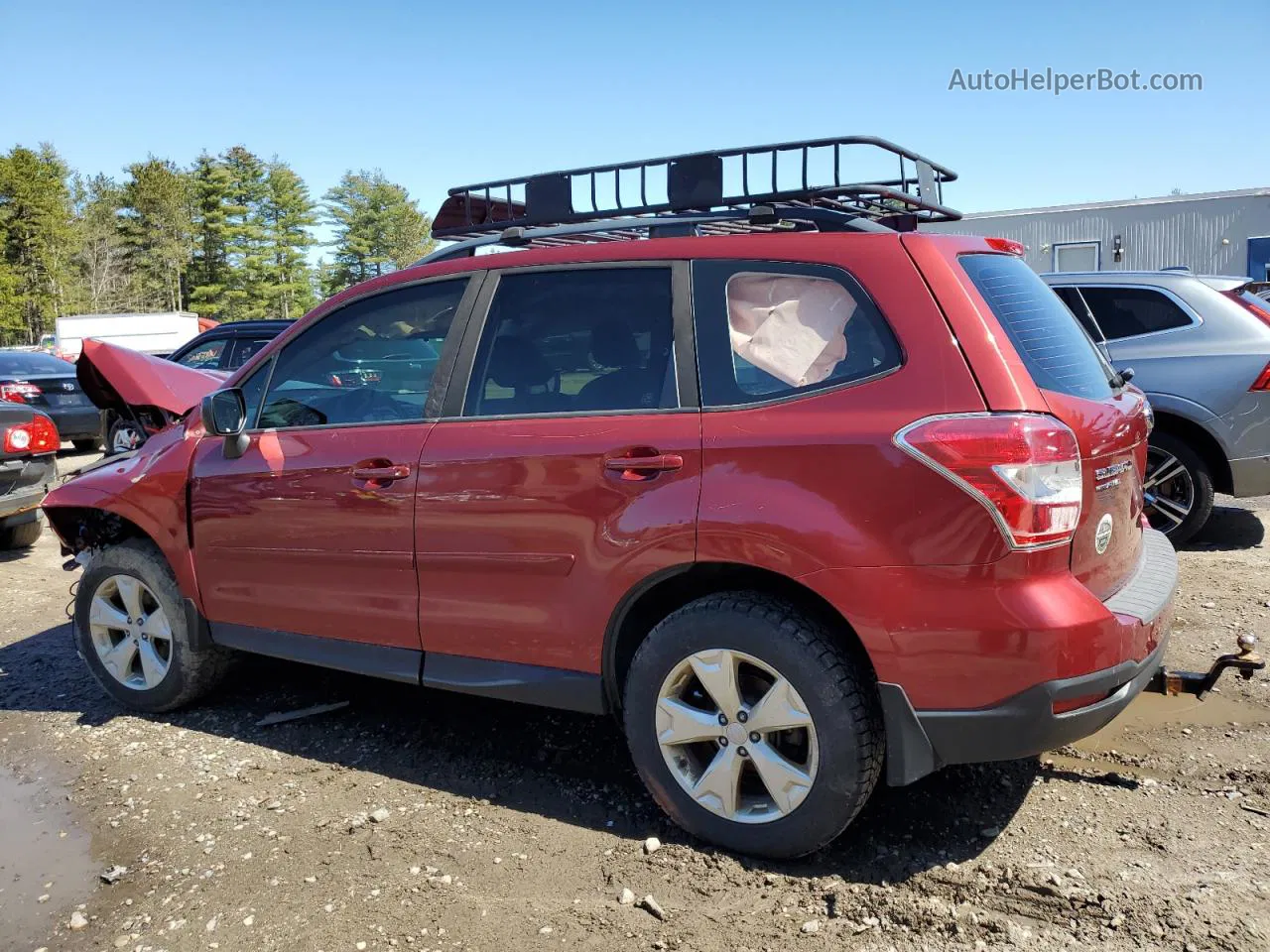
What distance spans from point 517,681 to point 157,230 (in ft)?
269

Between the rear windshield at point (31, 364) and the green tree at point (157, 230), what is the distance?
6627 centimetres

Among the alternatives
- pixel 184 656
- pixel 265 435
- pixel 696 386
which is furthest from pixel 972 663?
pixel 184 656

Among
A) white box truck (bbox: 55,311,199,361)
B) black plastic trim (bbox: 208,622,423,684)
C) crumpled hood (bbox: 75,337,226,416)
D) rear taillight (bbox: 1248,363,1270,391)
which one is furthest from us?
white box truck (bbox: 55,311,199,361)

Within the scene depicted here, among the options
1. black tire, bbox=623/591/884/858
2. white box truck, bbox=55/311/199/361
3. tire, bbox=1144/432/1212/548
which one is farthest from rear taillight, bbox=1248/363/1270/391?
white box truck, bbox=55/311/199/361

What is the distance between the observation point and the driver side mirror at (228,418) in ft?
12.4

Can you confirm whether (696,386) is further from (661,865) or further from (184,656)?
(184,656)

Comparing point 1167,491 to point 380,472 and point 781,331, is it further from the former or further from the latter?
point 380,472

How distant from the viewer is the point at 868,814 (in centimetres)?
315

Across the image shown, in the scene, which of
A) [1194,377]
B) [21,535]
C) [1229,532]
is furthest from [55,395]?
[1229,532]

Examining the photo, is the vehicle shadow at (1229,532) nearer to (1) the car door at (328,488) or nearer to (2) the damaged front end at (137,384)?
(1) the car door at (328,488)

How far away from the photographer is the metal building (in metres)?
24.0

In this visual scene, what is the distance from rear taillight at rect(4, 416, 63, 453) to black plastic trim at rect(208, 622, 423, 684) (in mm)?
4357

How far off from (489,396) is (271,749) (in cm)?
175

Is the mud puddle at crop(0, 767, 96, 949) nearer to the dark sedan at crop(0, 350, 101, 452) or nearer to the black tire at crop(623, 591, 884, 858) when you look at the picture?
the black tire at crop(623, 591, 884, 858)
